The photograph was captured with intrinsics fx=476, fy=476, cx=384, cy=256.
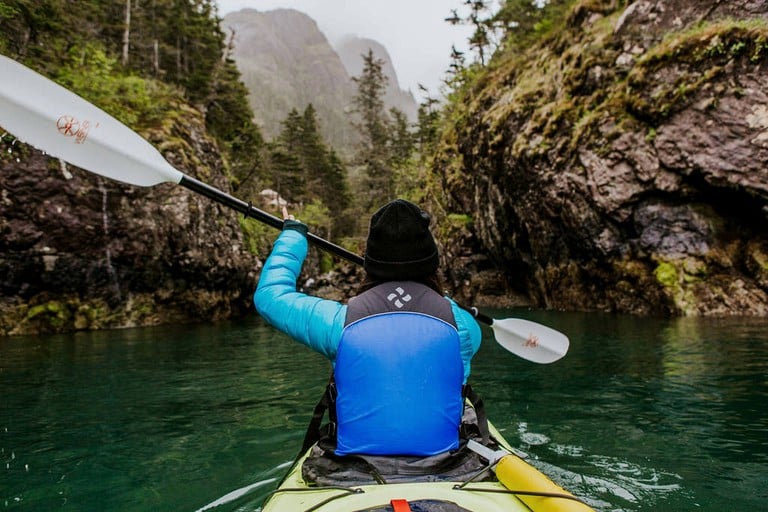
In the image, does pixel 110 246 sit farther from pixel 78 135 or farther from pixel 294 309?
pixel 294 309

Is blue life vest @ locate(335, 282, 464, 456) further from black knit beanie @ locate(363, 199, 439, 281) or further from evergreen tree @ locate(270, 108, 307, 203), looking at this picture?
evergreen tree @ locate(270, 108, 307, 203)

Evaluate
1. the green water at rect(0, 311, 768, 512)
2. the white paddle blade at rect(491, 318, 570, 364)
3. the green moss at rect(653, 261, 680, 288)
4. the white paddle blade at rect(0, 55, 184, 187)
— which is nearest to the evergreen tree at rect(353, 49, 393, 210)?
the green moss at rect(653, 261, 680, 288)

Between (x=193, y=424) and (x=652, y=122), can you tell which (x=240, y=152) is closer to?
(x=652, y=122)

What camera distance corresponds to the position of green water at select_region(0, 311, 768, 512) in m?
3.25

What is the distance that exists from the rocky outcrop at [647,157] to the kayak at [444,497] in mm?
12756

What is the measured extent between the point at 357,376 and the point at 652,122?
14.0 meters

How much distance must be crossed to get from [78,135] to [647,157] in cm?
1355

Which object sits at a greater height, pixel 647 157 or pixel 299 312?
pixel 647 157

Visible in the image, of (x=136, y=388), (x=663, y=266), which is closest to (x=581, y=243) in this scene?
(x=663, y=266)

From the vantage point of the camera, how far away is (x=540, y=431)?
14.4ft

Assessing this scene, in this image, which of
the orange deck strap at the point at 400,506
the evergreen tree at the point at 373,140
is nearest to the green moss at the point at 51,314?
the orange deck strap at the point at 400,506

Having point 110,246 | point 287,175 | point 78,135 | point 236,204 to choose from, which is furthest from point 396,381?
point 287,175

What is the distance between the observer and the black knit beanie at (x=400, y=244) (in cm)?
202

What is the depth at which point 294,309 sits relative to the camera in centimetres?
200
